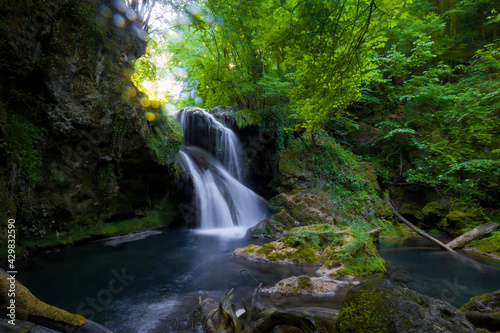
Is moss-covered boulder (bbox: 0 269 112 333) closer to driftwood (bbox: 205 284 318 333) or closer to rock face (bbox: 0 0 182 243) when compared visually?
driftwood (bbox: 205 284 318 333)

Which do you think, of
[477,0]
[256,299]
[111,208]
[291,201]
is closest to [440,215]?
[291,201]

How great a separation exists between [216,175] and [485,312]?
1088 centimetres

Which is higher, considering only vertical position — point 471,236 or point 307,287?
point 307,287

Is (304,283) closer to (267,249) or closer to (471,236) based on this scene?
(267,249)

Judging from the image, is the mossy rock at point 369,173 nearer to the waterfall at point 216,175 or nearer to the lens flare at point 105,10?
the waterfall at point 216,175

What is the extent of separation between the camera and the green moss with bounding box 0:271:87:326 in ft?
7.28

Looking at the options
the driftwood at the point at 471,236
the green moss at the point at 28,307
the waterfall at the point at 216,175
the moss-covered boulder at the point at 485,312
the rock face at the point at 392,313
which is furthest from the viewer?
the waterfall at the point at 216,175

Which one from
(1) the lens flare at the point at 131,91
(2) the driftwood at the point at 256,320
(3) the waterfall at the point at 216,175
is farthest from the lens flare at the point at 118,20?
(2) the driftwood at the point at 256,320

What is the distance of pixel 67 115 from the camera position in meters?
6.36

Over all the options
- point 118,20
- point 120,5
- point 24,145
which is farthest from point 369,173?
point 24,145

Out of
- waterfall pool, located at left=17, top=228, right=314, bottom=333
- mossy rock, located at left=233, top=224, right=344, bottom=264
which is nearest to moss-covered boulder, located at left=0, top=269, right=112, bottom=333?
waterfall pool, located at left=17, top=228, right=314, bottom=333

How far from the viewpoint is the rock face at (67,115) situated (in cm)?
544

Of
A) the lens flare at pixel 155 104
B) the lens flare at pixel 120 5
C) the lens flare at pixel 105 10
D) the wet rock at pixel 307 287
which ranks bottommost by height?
the wet rock at pixel 307 287

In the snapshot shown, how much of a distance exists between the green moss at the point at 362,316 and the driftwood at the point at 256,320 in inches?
14.8
